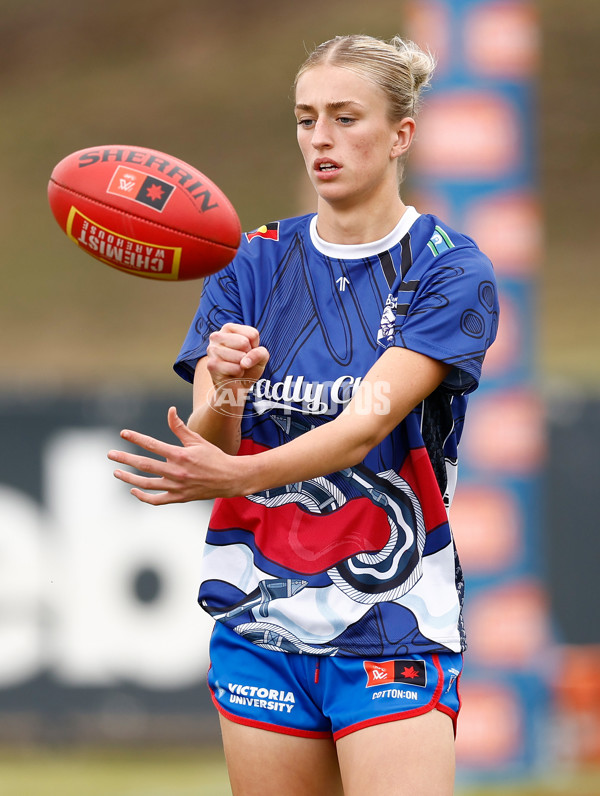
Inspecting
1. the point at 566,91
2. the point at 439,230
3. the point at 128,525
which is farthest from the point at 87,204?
the point at 566,91

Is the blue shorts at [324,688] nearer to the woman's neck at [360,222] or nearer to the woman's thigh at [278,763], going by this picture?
the woman's thigh at [278,763]

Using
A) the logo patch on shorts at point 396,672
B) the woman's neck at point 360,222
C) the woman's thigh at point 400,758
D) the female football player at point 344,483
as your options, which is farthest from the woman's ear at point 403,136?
the woman's thigh at point 400,758

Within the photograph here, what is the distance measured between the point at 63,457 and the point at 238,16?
19.6 m

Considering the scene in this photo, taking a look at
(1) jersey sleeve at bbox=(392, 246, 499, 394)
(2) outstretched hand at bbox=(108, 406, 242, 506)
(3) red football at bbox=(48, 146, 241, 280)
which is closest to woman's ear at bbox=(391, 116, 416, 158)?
(1) jersey sleeve at bbox=(392, 246, 499, 394)

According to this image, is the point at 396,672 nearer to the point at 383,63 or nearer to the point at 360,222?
the point at 360,222

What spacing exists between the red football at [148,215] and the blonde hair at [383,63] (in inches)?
14.3

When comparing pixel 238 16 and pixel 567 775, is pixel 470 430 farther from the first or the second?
pixel 238 16

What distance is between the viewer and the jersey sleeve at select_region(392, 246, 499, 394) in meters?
2.57

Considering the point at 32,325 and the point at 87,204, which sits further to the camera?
the point at 32,325

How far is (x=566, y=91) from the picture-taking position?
22.8 metres

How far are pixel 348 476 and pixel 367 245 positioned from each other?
50cm

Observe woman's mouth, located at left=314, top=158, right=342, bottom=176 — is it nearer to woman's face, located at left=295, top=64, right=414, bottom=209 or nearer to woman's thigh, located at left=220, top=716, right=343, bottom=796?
woman's face, located at left=295, top=64, right=414, bottom=209

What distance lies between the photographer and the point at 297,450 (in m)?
2.43

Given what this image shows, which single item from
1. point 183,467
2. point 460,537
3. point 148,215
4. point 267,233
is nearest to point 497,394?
point 460,537
